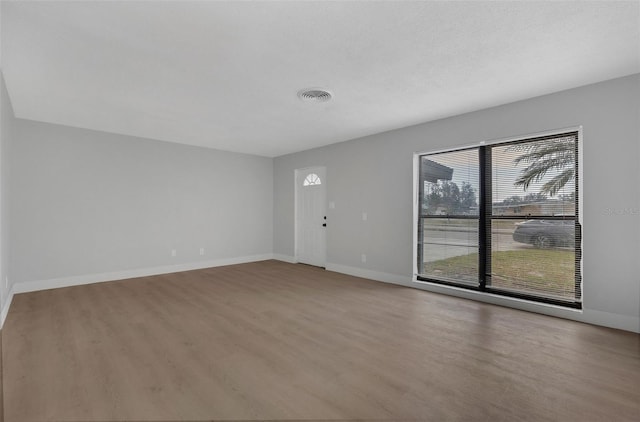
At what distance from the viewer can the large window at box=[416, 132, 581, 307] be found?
3.45 metres

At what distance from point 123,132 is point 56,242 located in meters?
2.07

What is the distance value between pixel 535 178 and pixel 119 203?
254 inches

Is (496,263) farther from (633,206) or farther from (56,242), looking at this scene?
(56,242)

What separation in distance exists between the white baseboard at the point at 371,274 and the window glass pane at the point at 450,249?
351mm

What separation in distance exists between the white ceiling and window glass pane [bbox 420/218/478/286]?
1646 millimetres

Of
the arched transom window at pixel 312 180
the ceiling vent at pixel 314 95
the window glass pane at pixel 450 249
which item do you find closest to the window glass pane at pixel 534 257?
the window glass pane at pixel 450 249

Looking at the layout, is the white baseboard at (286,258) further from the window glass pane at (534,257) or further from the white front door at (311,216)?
the window glass pane at (534,257)

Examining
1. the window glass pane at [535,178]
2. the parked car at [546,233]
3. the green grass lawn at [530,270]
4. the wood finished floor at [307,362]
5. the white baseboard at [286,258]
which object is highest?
the window glass pane at [535,178]

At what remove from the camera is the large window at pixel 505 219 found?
3.45m

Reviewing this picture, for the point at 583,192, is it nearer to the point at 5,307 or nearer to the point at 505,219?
the point at 505,219

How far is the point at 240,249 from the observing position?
6867 millimetres

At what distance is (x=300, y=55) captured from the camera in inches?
103

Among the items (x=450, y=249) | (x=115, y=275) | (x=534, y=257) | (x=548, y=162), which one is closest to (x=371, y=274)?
(x=450, y=249)

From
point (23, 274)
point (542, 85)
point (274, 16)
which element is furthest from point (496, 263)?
point (23, 274)
